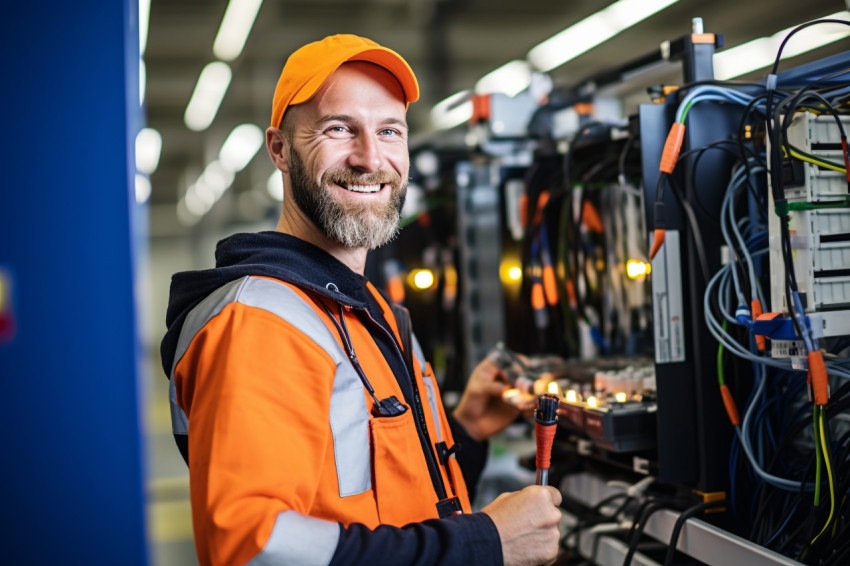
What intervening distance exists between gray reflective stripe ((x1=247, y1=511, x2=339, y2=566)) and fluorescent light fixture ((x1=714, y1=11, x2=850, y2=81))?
4.20ft

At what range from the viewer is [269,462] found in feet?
3.53

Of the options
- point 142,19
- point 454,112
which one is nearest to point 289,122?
point 454,112

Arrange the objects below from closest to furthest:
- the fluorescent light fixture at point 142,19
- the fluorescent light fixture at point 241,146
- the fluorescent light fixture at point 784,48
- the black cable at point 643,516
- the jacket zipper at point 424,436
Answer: the jacket zipper at point 424,436 → the black cable at point 643,516 → the fluorescent light fixture at point 784,48 → the fluorescent light fixture at point 142,19 → the fluorescent light fixture at point 241,146

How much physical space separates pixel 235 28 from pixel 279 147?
16.6 ft

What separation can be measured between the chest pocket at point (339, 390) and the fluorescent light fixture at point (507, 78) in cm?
640

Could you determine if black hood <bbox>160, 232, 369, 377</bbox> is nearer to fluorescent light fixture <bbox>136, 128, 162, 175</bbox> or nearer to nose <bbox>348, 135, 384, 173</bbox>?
nose <bbox>348, 135, 384, 173</bbox>

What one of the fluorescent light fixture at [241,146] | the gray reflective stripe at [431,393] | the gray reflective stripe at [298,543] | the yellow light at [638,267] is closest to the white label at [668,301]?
the yellow light at [638,267]

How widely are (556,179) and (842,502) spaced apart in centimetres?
139

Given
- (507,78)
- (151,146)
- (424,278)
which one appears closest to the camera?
(424,278)

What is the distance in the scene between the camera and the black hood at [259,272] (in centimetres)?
132

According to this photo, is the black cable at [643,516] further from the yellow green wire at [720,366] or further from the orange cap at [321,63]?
the orange cap at [321,63]

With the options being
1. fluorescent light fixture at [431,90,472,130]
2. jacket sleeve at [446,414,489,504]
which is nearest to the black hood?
jacket sleeve at [446,414,489,504]

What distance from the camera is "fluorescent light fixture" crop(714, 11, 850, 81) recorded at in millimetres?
1889

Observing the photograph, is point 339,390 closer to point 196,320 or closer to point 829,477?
point 196,320
